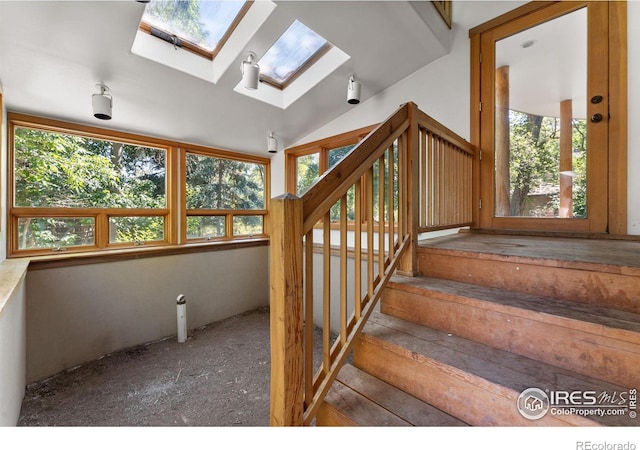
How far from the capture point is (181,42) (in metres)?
2.19

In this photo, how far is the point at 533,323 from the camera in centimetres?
100

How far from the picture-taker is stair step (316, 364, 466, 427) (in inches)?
35.5

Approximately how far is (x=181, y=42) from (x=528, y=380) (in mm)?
3052

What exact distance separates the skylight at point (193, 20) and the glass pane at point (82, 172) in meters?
1.39

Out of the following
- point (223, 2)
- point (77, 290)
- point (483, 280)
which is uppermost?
point (223, 2)

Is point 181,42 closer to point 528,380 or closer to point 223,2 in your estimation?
point 223,2

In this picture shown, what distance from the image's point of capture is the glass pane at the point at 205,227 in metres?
3.43

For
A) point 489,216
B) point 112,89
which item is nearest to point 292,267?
point 489,216

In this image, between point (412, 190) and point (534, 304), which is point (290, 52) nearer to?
point (412, 190)

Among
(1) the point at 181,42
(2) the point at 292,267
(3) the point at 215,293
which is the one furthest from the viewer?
(3) the point at 215,293

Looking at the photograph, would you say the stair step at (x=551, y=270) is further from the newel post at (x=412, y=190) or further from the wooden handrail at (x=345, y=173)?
the wooden handrail at (x=345, y=173)

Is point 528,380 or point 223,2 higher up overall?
point 223,2

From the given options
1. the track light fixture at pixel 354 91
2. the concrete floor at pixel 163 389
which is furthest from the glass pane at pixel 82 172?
the track light fixture at pixel 354 91

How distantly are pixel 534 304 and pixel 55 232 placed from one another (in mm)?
3727
